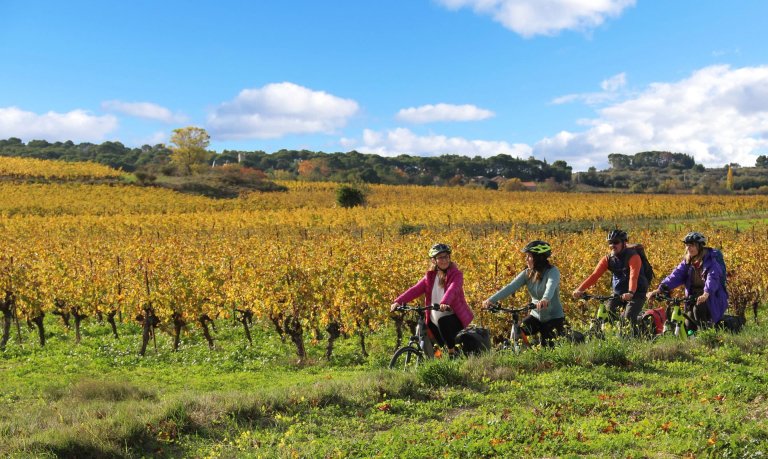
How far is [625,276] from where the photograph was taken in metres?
7.25

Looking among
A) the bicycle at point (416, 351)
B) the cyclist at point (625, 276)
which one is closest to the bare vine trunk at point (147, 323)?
the bicycle at point (416, 351)

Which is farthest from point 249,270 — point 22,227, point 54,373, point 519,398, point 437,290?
point 22,227

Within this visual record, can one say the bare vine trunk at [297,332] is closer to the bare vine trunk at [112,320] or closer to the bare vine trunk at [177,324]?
the bare vine trunk at [177,324]

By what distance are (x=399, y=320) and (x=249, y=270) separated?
10.5ft

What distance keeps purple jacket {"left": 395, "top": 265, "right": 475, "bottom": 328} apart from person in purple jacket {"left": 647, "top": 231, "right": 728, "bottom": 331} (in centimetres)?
247

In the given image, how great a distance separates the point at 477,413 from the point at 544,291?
1.81m

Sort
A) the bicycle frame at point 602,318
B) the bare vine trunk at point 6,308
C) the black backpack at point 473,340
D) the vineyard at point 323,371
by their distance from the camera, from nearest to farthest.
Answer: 1. the vineyard at point 323,371
2. the black backpack at point 473,340
3. the bicycle frame at point 602,318
4. the bare vine trunk at point 6,308

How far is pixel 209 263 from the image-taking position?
507 inches

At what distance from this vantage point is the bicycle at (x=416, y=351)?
21.0ft

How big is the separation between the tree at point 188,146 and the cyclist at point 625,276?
93.3 m

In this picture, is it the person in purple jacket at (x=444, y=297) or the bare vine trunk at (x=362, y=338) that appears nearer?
the person in purple jacket at (x=444, y=297)

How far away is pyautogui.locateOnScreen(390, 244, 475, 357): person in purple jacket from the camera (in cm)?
636

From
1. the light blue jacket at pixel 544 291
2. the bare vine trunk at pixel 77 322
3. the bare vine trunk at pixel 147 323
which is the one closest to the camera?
the light blue jacket at pixel 544 291

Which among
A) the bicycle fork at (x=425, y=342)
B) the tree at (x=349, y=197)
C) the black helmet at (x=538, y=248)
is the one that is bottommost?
the bicycle fork at (x=425, y=342)
